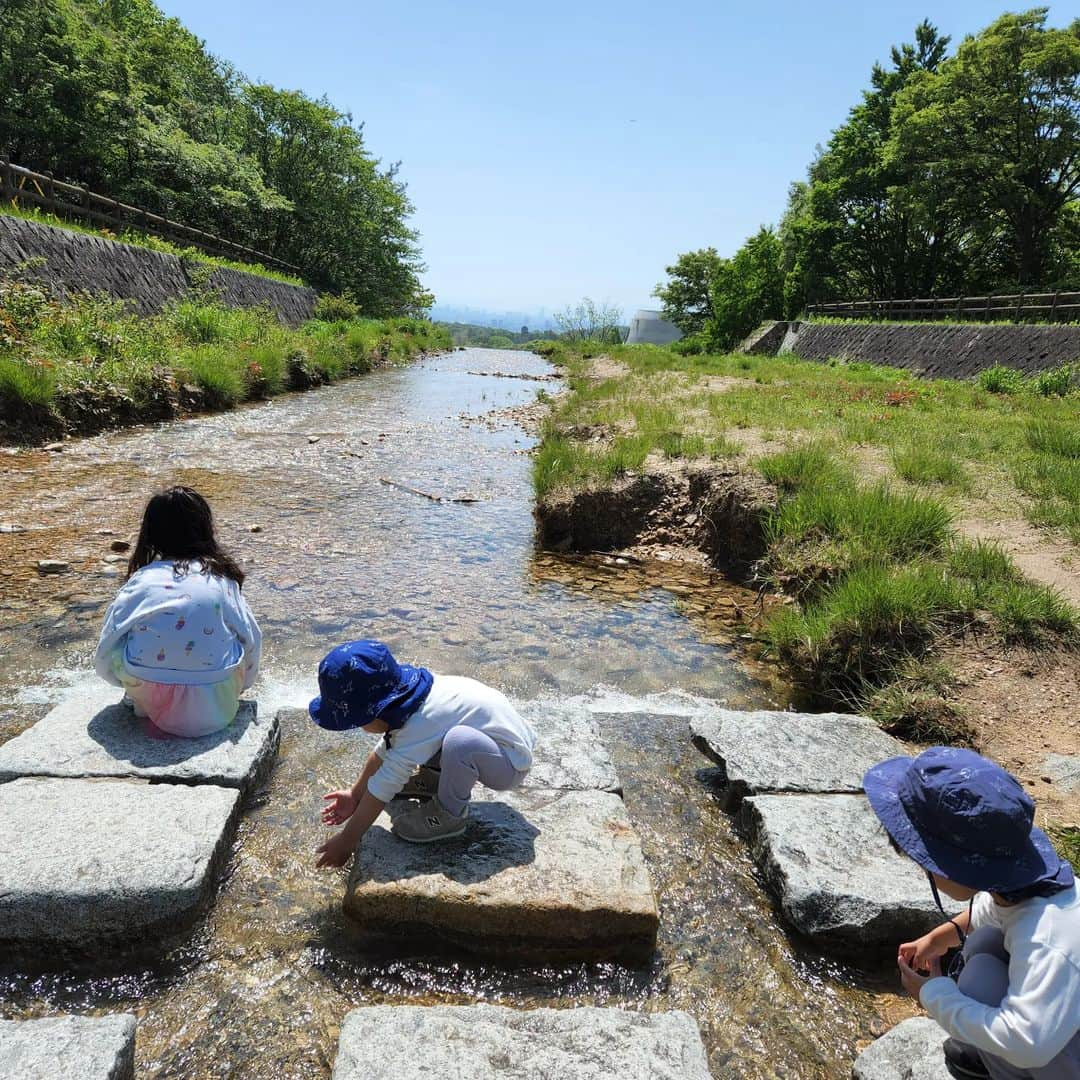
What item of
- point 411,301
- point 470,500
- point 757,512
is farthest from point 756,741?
point 411,301

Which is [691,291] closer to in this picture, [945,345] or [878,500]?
[945,345]

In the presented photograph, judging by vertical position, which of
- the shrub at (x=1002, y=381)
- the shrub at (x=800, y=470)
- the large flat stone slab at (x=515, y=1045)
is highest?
the shrub at (x=1002, y=381)

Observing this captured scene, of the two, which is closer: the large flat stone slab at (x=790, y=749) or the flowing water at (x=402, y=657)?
the flowing water at (x=402, y=657)

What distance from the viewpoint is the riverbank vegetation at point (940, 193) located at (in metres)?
29.5

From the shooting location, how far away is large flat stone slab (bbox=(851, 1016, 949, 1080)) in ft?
6.19

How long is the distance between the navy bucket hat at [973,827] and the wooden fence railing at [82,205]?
20.0m

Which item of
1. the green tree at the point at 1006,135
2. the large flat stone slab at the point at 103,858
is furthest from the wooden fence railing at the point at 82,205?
the green tree at the point at 1006,135

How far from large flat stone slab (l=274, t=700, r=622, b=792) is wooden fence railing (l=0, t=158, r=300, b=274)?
1787 cm

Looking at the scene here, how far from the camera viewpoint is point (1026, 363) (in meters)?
19.0

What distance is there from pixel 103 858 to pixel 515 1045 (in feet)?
4.89

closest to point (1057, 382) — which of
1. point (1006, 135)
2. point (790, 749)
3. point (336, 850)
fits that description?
point (790, 749)

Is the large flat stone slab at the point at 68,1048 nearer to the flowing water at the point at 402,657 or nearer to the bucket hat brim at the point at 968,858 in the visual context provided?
the flowing water at the point at 402,657

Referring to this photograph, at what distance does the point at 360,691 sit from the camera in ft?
8.03

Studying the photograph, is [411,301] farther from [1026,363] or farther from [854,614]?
[854,614]
